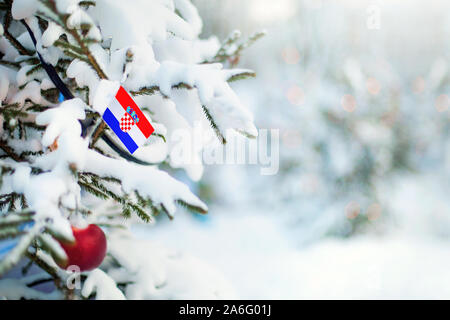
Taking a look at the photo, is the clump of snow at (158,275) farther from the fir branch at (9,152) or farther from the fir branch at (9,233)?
the fir branch at (9,233)

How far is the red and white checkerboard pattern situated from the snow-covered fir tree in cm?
6

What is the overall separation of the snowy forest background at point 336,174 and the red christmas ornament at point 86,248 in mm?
2013

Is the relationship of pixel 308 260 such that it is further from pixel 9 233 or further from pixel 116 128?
pixel 9 233

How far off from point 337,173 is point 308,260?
108 centimetres

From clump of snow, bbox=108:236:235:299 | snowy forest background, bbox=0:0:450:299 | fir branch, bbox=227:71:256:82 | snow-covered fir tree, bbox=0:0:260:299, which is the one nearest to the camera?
snow-covered fir tree, bbox=0:0:260:299

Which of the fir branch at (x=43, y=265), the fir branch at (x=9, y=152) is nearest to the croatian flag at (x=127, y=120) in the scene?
the fir branch at (x=9, y=152)

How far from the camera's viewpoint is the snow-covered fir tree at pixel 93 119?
674 mm

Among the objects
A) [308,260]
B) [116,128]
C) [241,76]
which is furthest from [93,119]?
[308,260]

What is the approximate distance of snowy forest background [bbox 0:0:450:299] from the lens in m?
3.14

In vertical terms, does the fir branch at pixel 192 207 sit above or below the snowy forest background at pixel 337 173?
below

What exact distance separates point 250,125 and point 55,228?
0.37 m

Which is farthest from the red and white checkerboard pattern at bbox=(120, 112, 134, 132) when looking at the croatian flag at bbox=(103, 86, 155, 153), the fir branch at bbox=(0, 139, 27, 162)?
the fir branch at bbox=(0, 139, 27, 162)

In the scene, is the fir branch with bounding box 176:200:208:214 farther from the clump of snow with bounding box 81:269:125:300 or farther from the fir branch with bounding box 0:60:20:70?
the fir branch with bounding box 0:60:20:70

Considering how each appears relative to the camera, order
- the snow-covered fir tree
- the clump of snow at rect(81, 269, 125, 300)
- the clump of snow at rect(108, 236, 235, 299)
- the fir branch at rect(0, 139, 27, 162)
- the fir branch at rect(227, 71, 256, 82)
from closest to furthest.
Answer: the snow-covered fir tree < the fir branch at rect(227, 71, 256, 82) < the fir branch at rect(0, 139, 27, 162) < the clump of snow at rect(81, 269, 125, 300) < the clump of snow at rect(108, 236, 235, 299)
